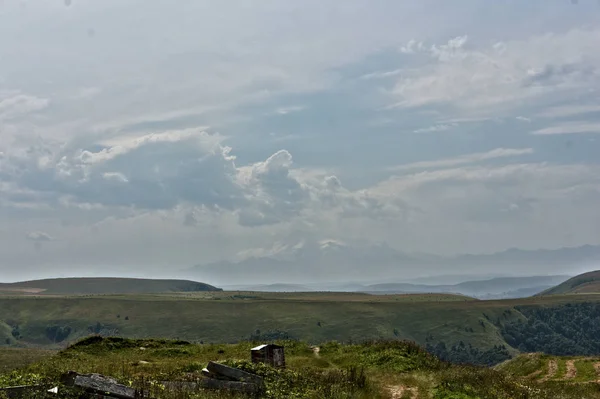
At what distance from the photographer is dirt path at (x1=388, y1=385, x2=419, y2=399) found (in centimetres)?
2488

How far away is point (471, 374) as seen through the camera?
2891cm

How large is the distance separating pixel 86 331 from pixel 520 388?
191670 mm

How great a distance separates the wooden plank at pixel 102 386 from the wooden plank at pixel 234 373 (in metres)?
4.60

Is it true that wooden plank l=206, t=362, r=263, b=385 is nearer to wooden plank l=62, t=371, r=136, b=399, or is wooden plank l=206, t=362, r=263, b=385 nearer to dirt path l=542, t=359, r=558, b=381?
wooden plank l=62, t=371, r=136, b=399

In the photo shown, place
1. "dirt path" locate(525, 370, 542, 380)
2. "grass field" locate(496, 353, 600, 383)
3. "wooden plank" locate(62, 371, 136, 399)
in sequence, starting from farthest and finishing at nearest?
1. "dirt path" locate(525, 370, 542, 380)
2. "grass field" locate(496, 353, 600, 383)
3. "wooden plank" locate(62, 371, 136, 399)

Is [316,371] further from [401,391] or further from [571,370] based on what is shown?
[571,370]

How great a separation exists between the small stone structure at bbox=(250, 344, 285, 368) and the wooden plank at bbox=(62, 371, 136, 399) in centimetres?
931

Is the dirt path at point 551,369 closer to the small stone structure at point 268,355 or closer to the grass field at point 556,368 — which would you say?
the grass field at point 556,368

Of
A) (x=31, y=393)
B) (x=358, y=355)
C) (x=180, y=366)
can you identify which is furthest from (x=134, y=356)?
(x=31, y=393)

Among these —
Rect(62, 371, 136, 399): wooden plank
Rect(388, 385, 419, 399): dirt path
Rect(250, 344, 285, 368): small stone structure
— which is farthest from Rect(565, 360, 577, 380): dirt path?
Rect(62, 371, 136, 399): wooden plank

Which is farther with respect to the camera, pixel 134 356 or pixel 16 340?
pixel 16 340

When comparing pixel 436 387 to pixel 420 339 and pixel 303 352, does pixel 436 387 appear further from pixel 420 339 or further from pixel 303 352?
pixel 420 339

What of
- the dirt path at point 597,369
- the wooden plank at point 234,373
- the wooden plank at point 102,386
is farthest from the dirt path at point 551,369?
the wooden plank at point 102,386

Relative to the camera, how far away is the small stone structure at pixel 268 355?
26731 millimetres
